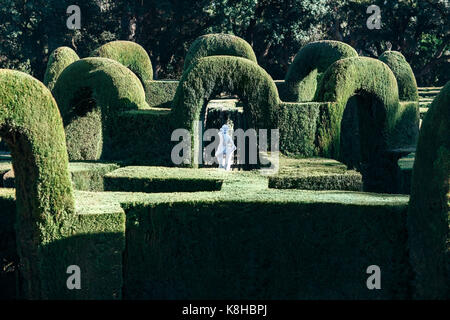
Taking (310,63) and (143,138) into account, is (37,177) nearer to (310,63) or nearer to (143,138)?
(143,138)

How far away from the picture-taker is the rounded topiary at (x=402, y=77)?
22266 millimetres

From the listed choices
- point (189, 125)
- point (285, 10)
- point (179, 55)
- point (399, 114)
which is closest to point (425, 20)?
point (285, 10)

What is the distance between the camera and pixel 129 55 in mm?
25516

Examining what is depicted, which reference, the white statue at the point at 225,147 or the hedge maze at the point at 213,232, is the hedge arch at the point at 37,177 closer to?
the hedge maze at the point at 213,232

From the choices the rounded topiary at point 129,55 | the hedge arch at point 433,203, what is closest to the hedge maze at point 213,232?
the hedge arch at point 433,203

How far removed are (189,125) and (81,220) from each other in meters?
6.68

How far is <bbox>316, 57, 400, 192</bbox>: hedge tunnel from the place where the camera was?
1648 centimetres

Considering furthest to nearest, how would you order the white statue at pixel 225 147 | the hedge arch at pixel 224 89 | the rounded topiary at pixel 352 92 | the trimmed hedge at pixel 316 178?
the rounded topiary at pixel 352 92, the white statue at pixel 225 147, the hedge arch at pixel 224 89, the trimmed hedge at pixel 316 178

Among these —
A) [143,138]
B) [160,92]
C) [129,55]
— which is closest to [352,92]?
[143,138]

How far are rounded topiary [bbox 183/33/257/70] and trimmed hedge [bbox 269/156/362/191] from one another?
10.0 meters

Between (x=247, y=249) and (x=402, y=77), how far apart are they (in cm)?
1538

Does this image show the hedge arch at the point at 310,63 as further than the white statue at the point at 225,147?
Yes

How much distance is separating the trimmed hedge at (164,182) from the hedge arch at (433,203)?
4285mm

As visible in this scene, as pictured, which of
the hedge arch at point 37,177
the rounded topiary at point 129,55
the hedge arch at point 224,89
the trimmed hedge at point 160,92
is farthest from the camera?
the trimmed hedge at point 160,92
